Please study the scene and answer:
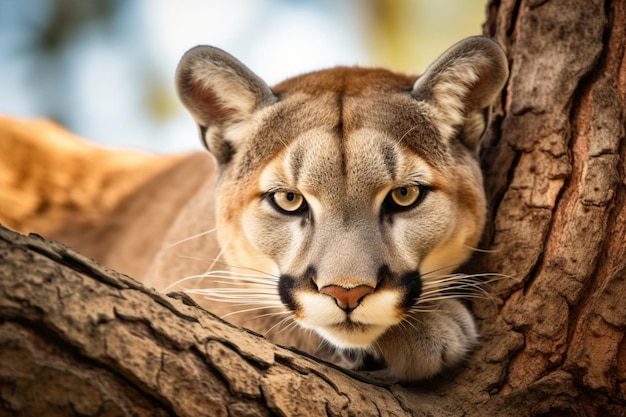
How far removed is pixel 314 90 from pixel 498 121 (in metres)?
0.85

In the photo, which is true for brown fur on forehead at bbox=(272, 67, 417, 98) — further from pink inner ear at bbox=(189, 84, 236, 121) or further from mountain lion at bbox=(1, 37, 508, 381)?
pink inner ear at bbox=(189, 84, 236, 121)

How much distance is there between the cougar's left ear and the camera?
10.0 ft

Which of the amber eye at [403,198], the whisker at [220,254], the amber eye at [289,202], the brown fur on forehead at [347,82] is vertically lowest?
the amber eye at [403,198]

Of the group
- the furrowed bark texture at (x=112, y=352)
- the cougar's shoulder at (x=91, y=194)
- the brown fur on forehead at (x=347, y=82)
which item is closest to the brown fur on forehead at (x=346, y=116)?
the brown fur on forehead at (x=347, y=82)

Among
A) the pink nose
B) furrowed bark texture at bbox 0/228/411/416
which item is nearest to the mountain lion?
the pink nose

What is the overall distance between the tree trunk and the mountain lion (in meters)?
0.15

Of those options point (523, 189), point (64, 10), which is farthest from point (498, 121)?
point (64, 10)

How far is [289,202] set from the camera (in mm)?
3004

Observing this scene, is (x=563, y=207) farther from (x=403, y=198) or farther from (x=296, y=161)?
(x=296, y=161)

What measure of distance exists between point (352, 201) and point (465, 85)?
816 mm

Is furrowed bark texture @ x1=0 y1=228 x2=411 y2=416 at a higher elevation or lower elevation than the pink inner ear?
lower

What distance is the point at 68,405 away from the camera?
5.87 feet

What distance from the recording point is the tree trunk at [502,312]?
181 cm

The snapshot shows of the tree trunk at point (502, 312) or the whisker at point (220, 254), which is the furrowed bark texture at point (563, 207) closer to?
the tree trunk at point (502, 312)
